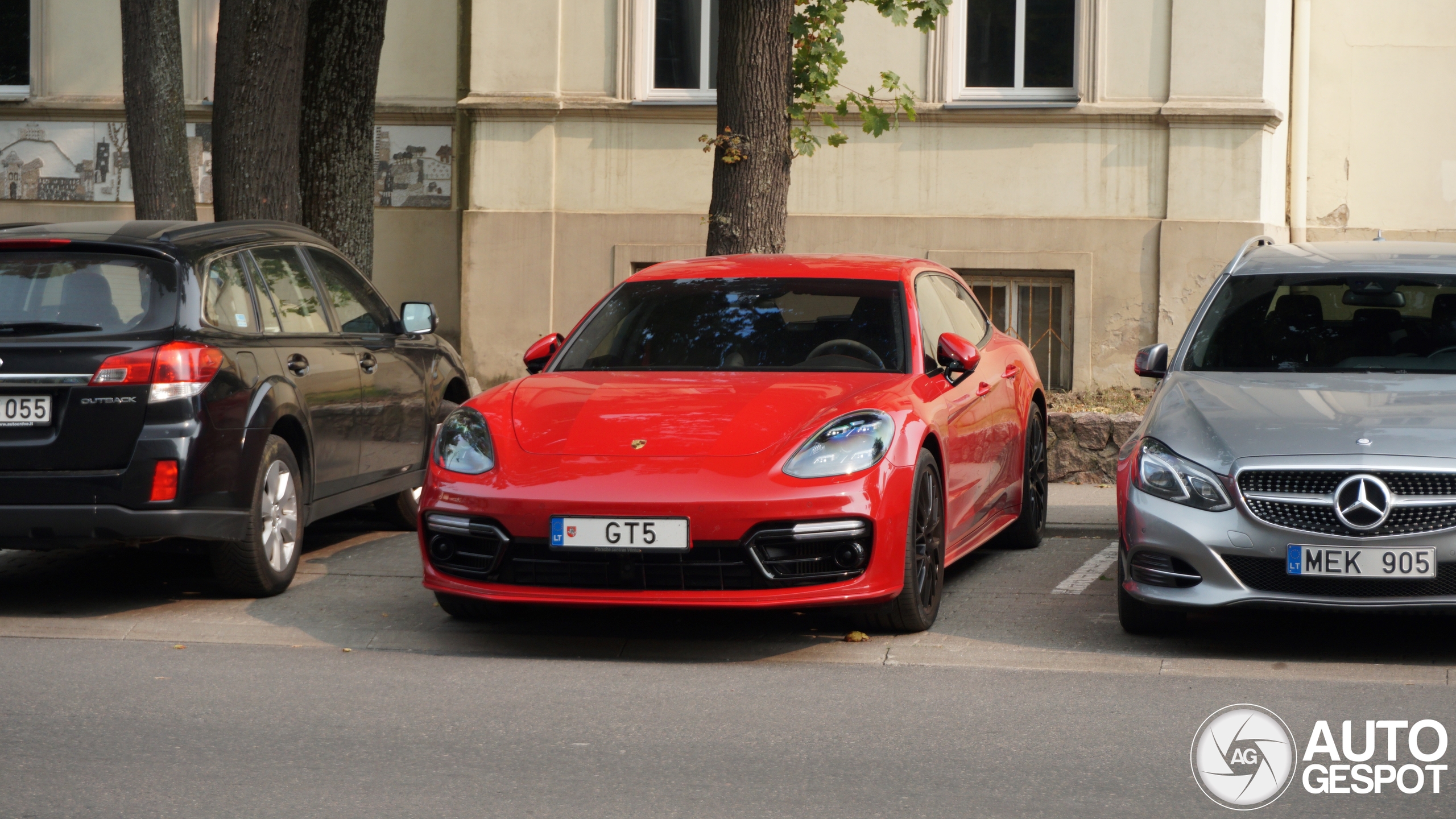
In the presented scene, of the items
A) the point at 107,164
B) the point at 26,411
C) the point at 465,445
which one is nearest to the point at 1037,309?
the point at 107,164

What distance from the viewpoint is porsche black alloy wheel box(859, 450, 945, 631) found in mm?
6504

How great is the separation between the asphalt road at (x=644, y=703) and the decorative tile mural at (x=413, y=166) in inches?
345

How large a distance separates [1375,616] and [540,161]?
1007 centimetres

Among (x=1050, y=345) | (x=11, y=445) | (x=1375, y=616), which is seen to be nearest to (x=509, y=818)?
(x=11, y=445)

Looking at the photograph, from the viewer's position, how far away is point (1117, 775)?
15.6ft

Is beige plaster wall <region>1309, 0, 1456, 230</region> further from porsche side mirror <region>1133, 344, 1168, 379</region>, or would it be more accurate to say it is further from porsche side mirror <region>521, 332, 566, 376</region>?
porsche side mirror <region>521, 332, 566, 376</region>

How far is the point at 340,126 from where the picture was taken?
40.1 ft

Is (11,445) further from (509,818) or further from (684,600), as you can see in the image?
(509,818)

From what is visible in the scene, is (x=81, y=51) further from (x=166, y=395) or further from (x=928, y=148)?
(x=166, y=395)

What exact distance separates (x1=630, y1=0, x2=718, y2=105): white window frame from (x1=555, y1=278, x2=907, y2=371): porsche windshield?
7987 millimetres

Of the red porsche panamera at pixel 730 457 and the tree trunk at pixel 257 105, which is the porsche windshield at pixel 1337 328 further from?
the tree trunk at pixel 257 105

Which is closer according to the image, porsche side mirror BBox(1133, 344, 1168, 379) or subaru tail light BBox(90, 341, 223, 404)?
subaru tail light BBox(90, 341, 223, 404)

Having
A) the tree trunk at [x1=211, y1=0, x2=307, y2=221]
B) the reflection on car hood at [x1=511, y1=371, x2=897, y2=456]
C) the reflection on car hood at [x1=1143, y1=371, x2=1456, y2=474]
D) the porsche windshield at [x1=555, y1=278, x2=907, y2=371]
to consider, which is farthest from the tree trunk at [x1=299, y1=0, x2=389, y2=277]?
the reflection on car hood at [x1=1143, y1=371, x2=1456, y2=474]

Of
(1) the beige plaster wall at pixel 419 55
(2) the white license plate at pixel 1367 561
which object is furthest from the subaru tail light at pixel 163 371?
(1) the beige plaster wall at pixel 419 55
